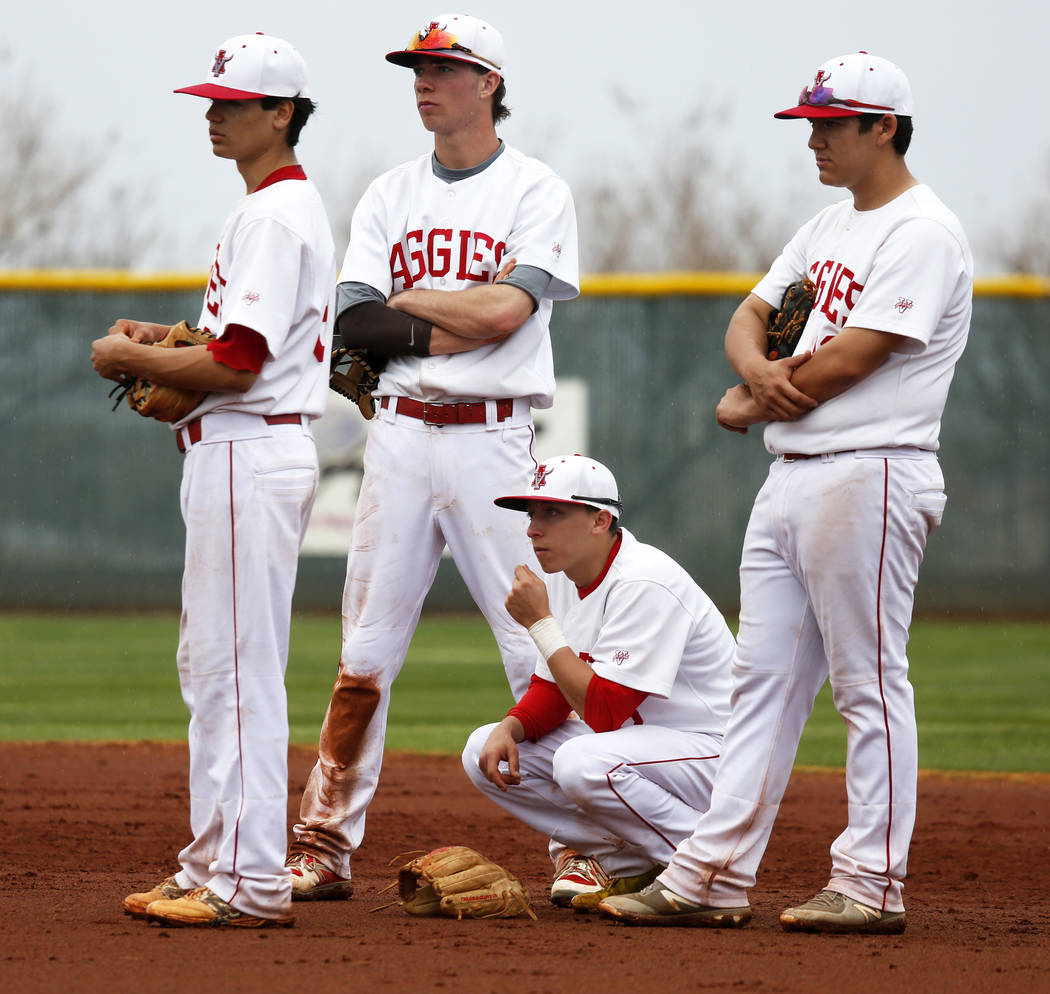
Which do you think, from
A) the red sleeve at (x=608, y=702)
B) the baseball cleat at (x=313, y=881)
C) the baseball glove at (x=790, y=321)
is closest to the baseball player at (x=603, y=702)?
the red sleeve at (x=608, y=702)

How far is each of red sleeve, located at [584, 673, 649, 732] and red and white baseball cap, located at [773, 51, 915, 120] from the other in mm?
1535

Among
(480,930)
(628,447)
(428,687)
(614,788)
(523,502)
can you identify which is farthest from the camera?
(628,447)

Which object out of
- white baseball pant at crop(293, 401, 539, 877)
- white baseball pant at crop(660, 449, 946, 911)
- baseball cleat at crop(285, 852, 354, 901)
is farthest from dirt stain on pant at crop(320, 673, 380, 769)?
white baseball pant at crop(660, 449, 946, 911)

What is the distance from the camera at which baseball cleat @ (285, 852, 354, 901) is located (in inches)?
177

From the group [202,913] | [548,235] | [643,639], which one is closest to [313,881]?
[202,913]

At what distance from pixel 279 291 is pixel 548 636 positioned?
3.92 ft

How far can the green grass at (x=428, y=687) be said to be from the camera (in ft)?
28.2

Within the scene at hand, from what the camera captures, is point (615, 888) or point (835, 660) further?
point (615, 888)

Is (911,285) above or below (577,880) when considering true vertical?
above

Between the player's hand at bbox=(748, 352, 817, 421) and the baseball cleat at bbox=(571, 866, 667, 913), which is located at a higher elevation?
the player's hand at bbox=(748, 352, 817, 421)

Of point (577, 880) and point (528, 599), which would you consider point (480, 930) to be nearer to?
point (577, 880)

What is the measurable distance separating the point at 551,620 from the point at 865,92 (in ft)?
5.15

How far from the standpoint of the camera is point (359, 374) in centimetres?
481

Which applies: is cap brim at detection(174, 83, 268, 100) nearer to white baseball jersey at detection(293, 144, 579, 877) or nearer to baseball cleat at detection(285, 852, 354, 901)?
white baseball jersey at detection(293, 144, 579, 877)
